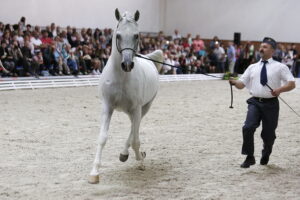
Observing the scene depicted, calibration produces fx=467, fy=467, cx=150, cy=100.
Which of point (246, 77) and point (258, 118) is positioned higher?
point (246, 77)

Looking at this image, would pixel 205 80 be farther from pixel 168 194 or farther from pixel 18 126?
pixel 168 194

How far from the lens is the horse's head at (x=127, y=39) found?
5027 millimetres

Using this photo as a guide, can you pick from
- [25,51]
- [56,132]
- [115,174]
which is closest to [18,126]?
[56,132]

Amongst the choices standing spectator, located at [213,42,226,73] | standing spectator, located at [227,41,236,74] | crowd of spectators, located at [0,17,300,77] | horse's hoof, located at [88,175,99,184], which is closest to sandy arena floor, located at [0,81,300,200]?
horse's hoof, located at [88,175,99,184]

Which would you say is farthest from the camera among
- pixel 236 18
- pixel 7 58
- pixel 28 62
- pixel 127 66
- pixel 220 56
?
pixel 236 18

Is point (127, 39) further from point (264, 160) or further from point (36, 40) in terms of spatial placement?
point (36, 40)

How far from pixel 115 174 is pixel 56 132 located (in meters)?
2.78

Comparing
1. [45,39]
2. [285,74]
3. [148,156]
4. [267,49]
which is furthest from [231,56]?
[285,74]

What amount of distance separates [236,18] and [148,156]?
21.6m

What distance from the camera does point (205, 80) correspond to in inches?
825

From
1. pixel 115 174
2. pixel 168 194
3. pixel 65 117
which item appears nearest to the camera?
pixel 168 194

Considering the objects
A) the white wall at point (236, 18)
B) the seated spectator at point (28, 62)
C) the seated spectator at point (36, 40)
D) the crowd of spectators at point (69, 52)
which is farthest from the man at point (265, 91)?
the white wall at point (236, 18)

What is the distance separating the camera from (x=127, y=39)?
512 cm

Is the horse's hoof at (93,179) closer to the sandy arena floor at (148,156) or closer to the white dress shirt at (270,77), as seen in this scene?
the sandy arena floor at (148,156)
